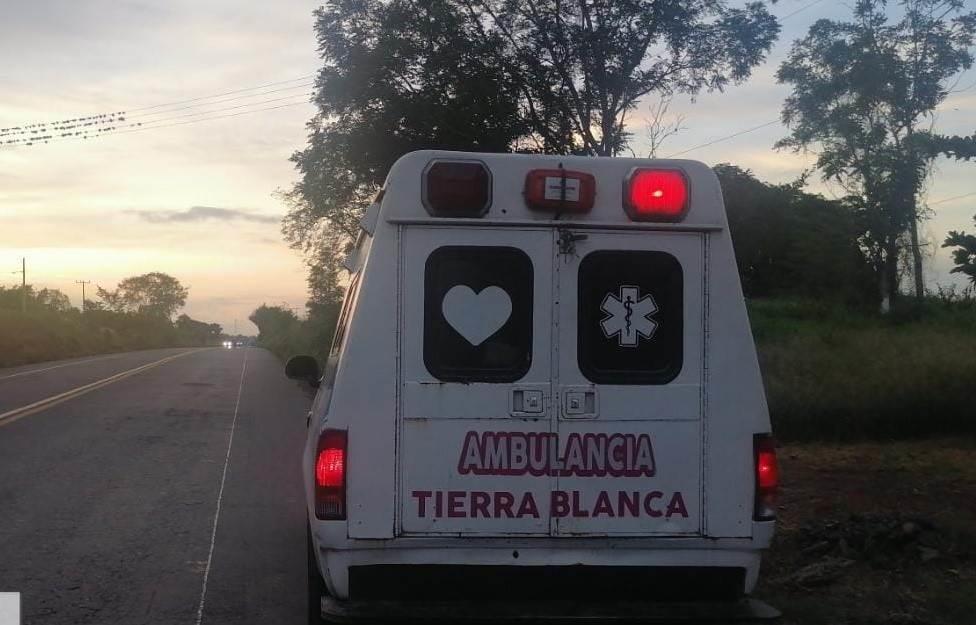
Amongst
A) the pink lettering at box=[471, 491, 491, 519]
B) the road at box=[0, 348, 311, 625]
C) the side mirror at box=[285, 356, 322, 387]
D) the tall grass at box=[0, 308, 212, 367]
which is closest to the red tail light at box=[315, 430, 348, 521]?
the pink lettering at box=[471, 491, 491, 519]

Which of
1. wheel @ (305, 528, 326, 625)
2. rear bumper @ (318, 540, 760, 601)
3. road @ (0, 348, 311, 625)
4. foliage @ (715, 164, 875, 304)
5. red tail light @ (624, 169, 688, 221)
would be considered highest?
foliage @ (715, 164, 875, 304)

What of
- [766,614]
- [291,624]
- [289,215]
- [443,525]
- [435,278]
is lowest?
[291,624]

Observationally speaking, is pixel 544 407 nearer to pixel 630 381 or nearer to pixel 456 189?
pixel 630 381

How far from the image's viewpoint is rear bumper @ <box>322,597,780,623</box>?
429 cm

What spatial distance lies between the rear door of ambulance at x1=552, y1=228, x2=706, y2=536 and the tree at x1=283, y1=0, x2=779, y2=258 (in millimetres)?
13371

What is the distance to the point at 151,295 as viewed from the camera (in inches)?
5669

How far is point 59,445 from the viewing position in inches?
491

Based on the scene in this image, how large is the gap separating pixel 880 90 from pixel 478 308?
15.0 metres

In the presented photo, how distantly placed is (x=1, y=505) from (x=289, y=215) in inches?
881

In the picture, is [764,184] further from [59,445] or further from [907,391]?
[59,445]

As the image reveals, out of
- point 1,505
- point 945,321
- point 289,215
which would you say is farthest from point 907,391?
point 289,215

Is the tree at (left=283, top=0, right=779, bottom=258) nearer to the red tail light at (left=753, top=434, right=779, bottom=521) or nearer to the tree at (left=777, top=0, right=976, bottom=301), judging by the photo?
the tree at (left=777, top=0, right=976, bottom=301)

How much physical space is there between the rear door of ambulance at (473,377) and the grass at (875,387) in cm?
814

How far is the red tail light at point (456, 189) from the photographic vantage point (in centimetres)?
452
